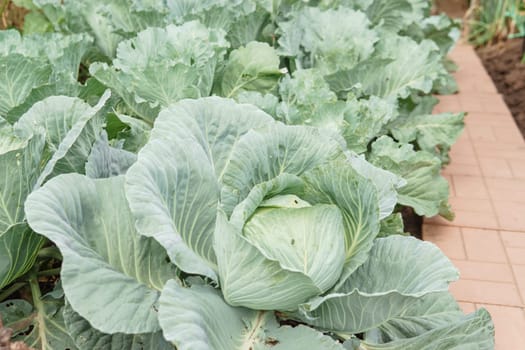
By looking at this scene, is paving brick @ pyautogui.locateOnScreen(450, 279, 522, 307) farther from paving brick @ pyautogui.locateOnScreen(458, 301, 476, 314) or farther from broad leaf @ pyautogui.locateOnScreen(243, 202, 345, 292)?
broad leaf @ pyautogui.locateOnScreen(243, 202, 345, 292)

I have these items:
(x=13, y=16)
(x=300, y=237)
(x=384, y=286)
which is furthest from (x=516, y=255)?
(x=13, y=16)

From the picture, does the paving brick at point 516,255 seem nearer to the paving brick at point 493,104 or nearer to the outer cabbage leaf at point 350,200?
the outer cabbage leaf at point 350,200

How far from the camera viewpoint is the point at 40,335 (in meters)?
1.50

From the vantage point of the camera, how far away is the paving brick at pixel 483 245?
94.8 inches

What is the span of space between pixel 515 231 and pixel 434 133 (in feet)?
1.85

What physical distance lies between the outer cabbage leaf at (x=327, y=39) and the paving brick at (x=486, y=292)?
3.30ft

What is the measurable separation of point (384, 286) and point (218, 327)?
441 millimetres

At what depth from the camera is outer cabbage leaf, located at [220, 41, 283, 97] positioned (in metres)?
2.30

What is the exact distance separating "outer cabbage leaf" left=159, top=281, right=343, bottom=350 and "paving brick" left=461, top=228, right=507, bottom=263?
1286 mm

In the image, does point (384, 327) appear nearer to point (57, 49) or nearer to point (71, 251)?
point (71, 251)

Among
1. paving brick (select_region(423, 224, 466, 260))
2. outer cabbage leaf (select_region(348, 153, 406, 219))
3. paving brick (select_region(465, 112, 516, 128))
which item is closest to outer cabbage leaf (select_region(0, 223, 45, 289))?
outer cabbage leaf (select_region(348, 153, 406, 219))

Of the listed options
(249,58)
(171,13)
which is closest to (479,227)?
(249,58)

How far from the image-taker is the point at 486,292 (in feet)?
7.22

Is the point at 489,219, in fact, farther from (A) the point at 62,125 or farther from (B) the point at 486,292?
(A) the point at 62,125
